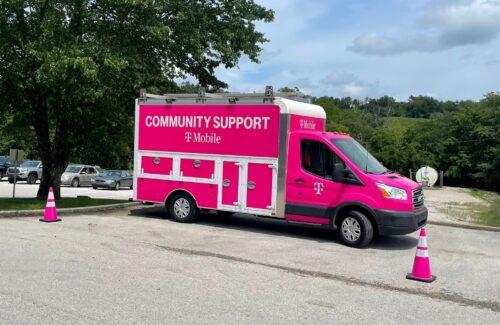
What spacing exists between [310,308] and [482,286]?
10.2 feet

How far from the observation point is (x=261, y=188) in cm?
1169

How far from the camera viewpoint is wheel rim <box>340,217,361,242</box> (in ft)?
34.0

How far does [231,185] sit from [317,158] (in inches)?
85.7

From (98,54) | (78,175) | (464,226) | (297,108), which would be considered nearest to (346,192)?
(297,108)

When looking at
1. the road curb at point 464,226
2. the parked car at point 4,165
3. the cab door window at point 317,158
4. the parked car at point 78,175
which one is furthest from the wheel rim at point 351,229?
the parked car at point 4,165

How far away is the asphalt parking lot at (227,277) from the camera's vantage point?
19.0 ft

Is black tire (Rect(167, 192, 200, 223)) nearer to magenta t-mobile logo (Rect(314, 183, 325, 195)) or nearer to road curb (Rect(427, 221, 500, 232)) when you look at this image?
magenta t-mobile logo (Rect(314, 183, 325, 195))

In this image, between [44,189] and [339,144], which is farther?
[44,189]

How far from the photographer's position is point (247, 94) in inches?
466

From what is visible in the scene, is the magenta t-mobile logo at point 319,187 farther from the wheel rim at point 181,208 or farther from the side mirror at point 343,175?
the wheel rim at point 181,208

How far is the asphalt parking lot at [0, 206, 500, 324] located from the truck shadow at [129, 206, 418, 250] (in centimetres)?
8

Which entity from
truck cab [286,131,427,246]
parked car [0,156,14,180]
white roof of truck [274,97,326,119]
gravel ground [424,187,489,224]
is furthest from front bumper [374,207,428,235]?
parked car [0,156,14,180]

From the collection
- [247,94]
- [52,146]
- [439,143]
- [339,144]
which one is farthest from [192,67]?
[439,143]

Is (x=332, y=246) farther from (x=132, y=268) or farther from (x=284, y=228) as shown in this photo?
(x=132, y=268)
